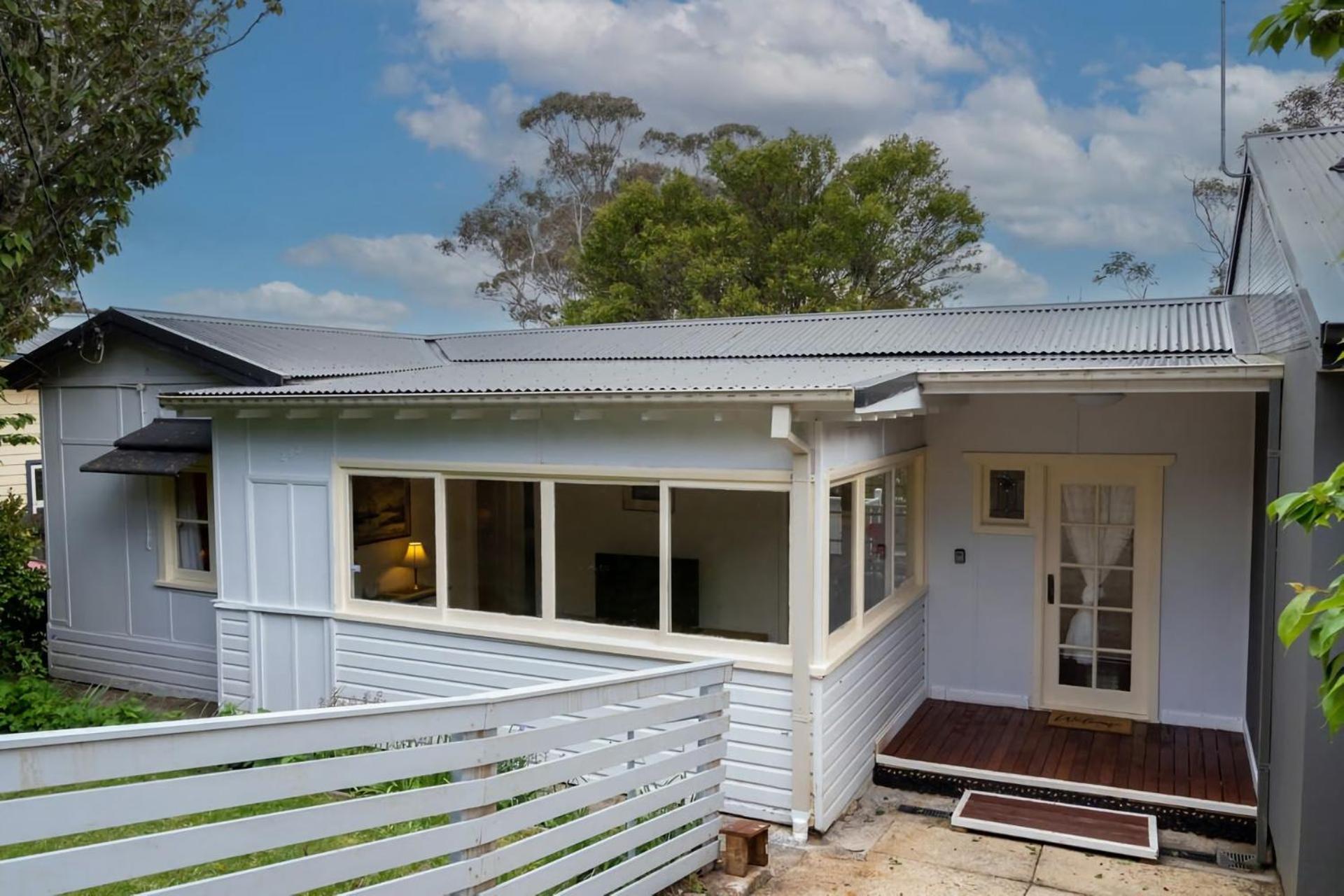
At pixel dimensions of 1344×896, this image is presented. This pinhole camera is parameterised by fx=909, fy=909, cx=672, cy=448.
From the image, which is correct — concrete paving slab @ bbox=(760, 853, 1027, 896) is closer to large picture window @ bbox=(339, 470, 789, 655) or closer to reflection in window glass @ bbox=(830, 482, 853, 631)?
reflection in window glass @ bbox=(830, 482, 853, 631)

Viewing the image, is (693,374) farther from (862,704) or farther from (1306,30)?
(1306,30)

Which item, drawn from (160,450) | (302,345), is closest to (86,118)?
(302,345)

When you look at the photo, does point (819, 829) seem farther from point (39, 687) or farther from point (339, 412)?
point (39, 687)

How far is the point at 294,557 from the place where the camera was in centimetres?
668

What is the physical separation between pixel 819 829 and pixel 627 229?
17279 mm

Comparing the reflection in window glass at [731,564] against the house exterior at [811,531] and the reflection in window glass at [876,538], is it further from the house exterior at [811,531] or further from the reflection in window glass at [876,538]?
the reflection in window glass at [876,538]

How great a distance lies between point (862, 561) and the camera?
18.4 feet

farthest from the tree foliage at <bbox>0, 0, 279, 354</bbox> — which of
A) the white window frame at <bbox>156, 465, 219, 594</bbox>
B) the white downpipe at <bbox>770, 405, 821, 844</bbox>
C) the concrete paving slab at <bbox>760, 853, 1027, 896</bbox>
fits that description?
the concrete paving slab at <bbox>760, 853, 1027, 896</bbox>

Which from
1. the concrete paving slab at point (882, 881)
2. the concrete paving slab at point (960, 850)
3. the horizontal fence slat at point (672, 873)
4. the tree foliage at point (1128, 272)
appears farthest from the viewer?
the tree foliage at point (1128, 272)

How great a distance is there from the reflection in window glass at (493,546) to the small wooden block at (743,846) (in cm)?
236

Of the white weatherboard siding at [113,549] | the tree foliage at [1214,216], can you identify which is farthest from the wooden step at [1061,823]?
the tree foliage at [1214,216]

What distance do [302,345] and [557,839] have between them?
672 centimetres

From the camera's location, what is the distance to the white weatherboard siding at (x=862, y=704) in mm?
4961

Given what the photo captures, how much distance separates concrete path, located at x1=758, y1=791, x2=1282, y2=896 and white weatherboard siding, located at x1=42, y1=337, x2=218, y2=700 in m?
5.74
